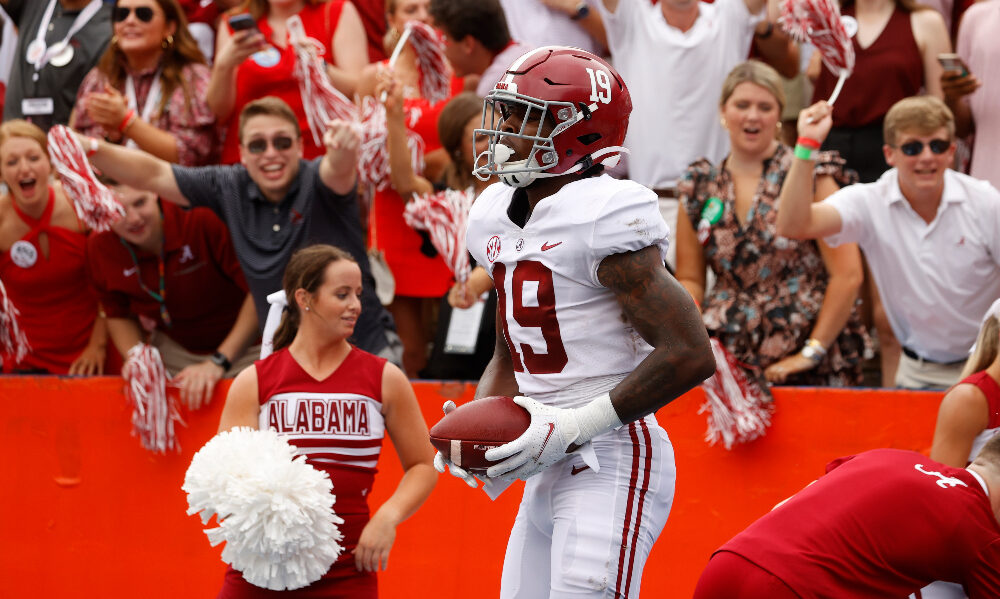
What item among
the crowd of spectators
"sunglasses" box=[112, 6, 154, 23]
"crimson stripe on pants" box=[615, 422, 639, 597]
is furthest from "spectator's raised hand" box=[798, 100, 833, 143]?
"sunglasses" box=[112, 6, 154, 23]

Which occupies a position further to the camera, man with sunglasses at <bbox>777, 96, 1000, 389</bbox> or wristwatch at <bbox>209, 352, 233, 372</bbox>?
wristwatch at <bbox>209, 352, 233, 372</bbox>

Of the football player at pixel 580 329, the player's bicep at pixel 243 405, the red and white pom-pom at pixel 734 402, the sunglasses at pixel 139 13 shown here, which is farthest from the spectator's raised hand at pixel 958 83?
the sunglasses at pixel 139 13

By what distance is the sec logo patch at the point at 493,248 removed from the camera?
3361 millimetres

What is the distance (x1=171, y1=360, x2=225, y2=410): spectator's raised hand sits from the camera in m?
5.61

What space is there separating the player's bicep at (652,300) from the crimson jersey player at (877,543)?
629 mm

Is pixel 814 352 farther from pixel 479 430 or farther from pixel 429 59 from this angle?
pixel 479 430

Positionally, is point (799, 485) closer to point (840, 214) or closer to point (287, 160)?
point (840, 214)

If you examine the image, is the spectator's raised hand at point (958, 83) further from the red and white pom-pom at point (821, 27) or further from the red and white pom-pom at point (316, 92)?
the red and white pom-pom at point (316, 92)

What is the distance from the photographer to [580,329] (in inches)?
127

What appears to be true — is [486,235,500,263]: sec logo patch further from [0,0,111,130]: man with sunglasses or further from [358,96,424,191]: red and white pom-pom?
[0,0,111,130]: man with sunglasses

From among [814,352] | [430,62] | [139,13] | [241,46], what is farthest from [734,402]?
[139,13]

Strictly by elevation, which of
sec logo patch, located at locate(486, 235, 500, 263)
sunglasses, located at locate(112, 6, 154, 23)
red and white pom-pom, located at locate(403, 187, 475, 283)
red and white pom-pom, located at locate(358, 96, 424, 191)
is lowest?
red and white pom-pom, located at locate(403, 187, 475, 283)

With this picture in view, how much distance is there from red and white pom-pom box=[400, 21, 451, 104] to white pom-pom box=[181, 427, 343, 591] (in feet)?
9.43

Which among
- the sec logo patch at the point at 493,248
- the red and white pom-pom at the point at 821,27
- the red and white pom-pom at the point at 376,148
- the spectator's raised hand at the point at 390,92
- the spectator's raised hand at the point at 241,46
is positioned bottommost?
the red and white pom-pom at the point at 376,148
